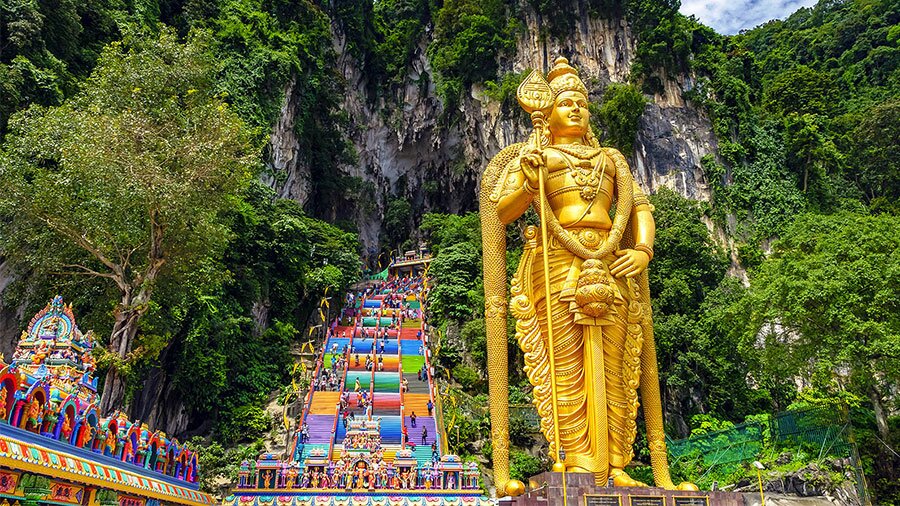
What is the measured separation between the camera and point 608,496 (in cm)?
442

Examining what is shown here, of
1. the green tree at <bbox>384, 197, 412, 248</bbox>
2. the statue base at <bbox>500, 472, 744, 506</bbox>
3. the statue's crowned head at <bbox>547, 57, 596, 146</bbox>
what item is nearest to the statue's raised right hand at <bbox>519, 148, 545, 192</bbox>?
the statue's crowned head at <bbox>547, 57, 596, 146</bbox>

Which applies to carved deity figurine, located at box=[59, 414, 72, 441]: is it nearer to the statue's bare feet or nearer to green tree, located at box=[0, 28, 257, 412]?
green tree, located at box=[0, 28, 257, 412]

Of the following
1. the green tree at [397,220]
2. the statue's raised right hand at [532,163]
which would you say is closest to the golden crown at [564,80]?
the statue's raised right hand at [532,163]

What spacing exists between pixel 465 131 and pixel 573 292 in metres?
21.2

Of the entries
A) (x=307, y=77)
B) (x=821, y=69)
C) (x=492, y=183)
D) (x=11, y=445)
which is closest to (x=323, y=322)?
(x=307, y=77)

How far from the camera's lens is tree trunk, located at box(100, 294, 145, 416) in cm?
841

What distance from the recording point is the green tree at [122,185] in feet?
28.7

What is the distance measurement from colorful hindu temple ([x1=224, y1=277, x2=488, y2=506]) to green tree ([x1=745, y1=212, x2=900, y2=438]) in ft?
17.7

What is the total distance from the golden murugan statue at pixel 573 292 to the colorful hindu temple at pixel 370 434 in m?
4.04

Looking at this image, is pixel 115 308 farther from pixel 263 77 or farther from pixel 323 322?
pixel 263 77

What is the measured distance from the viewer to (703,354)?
13016 millimetres

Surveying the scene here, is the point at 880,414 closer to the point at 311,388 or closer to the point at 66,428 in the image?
the point at 66,428

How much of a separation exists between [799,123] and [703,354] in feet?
37.4

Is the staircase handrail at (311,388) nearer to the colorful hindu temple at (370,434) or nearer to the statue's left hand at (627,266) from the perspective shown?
the colorful hindu temple at (370,434)
